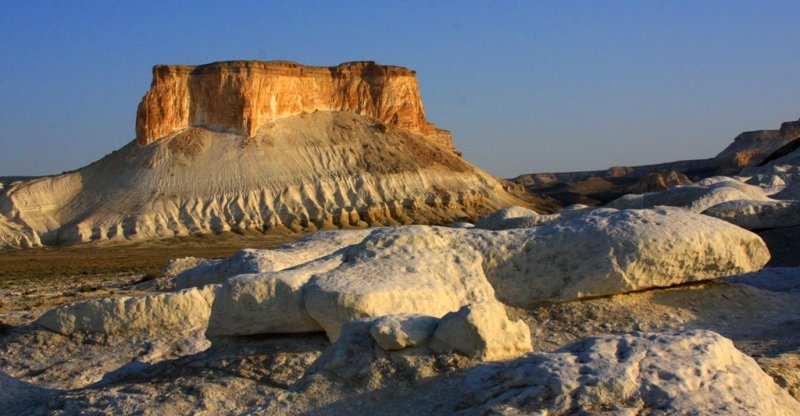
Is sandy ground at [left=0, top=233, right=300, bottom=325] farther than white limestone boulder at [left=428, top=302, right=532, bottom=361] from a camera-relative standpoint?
Yes

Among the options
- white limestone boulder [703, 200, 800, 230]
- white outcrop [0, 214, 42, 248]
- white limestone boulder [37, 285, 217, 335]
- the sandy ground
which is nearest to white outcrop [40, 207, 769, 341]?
white limestone boulder [37, 285, 217, 335]

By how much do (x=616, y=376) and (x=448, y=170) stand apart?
64.6 meters

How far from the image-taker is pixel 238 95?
64375 mm

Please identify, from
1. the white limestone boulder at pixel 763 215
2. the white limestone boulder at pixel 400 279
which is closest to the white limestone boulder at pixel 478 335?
the white limestone boulder at pixel 400 279

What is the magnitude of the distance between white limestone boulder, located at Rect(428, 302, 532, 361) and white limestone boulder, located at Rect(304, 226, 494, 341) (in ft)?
4.02

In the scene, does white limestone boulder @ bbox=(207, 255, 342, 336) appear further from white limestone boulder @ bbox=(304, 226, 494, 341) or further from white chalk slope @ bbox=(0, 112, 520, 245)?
white chalk slope @ bbox=(0, 112, 520, 245)

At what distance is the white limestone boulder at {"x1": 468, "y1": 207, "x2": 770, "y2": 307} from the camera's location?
8828 millimetres

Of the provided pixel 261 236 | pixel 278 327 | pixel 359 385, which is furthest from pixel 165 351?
pixel 261 236

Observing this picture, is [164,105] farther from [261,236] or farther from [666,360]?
[666,360]

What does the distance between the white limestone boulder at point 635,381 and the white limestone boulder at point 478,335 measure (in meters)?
0.39

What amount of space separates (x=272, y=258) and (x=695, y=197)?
9.12 m

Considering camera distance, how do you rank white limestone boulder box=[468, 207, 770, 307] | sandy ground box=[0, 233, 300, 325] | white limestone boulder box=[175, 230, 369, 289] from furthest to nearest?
sandy ground box=[0, 233, 300, 325] → white limestone boulder box=[175, 230, 369, 289] → white limestone boulder box=[468, 207, 770, 307]

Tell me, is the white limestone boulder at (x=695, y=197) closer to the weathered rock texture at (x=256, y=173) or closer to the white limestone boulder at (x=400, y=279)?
the white limestone boulder at (x=400, y=279)

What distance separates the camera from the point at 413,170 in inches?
2655
